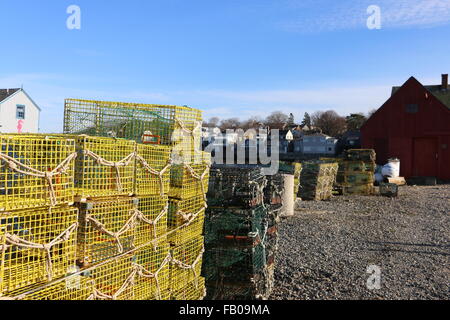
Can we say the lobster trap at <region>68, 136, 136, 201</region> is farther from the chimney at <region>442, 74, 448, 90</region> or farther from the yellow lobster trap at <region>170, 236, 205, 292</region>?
the chimney at <region>442, 74, 448, 90</region>

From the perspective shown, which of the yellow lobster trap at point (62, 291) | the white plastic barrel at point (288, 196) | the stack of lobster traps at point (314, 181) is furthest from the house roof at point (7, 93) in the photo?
the yellow lobster trap at point (62, 291)

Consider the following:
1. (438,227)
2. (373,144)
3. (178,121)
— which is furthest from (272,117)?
(178,121)

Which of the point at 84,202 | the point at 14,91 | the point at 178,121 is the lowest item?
the point at 84,202

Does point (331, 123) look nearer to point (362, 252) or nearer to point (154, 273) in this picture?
point (362, 252)

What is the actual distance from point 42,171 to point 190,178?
2.21m

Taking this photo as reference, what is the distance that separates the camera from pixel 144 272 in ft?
13.7

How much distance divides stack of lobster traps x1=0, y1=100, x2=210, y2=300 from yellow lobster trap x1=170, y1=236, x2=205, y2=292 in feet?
0.04

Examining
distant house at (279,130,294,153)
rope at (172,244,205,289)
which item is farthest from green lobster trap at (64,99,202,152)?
distant house at (279,130,294,153)

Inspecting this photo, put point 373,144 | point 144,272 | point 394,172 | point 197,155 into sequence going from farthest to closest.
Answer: point 373,144 → point 394,172 → point 197,155 → point 144,272

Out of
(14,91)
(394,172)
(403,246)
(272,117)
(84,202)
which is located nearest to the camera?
(84,202)
